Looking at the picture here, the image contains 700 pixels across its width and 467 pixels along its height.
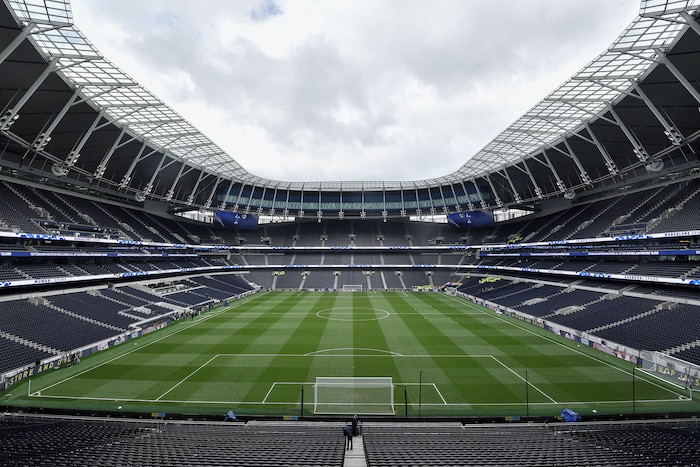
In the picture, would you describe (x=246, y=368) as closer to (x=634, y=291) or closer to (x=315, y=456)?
(x=315, y=456)

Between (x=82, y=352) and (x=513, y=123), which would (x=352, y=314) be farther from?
(x=513, y=123)

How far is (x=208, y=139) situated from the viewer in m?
45.6

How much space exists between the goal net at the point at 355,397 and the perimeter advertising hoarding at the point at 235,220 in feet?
189

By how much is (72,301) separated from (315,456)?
108 ft

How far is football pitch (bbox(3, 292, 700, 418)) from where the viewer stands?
60.4 ft

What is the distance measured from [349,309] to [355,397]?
27667mm

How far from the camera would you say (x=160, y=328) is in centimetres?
3631

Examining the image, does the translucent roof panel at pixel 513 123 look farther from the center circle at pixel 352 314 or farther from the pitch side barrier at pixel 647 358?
the center circle at pixel 352 314

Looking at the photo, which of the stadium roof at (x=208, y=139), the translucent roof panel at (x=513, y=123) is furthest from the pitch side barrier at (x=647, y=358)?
the translucent roof panel at (x=513, y=123)

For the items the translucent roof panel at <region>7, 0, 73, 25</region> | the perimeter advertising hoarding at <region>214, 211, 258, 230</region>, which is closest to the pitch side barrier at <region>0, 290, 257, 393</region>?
the translucent roof panel at <region>7, 0, 73, 25</region>

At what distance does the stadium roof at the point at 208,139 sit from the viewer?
76.7ft

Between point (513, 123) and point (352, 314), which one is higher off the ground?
point (513, 123)

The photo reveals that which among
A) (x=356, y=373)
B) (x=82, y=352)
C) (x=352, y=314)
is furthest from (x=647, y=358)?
(x=82, y=352)

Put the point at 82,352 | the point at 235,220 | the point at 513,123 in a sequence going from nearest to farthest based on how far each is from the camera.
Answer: the point at 82,352 → the point at 513,123 → the point at 235,220
